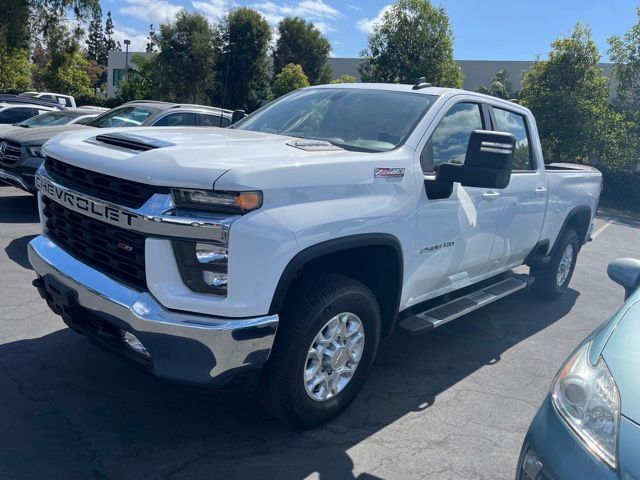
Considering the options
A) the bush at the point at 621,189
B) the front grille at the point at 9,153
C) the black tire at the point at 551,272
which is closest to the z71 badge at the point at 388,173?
the black tire at the point at 551,272

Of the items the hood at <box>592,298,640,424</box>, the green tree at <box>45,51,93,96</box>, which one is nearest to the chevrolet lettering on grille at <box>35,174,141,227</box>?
the hood at <box>592,298,640,424</box>

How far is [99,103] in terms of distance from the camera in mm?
37250

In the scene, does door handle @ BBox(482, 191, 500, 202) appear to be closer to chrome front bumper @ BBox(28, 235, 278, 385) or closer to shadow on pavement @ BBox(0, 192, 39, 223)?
chrome front bumper @ BBox(28, 235, 278, 385)

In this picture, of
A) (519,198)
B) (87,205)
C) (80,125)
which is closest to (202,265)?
(87,205)

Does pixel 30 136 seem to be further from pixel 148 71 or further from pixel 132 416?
pixel 148 71

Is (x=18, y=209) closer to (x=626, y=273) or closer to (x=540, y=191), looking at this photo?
(x=540, y=191)

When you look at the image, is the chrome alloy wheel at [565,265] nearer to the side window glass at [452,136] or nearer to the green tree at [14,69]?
the side window glass at [452,136]

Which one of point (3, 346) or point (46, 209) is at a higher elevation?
point (46, 209)

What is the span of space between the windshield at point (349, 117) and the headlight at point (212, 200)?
1.29 metres

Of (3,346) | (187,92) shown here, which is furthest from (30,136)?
(187,92)

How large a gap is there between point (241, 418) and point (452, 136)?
2456mm

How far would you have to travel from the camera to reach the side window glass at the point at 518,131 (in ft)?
16.6

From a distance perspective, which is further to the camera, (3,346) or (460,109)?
(460,109)

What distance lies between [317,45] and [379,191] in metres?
37.2
